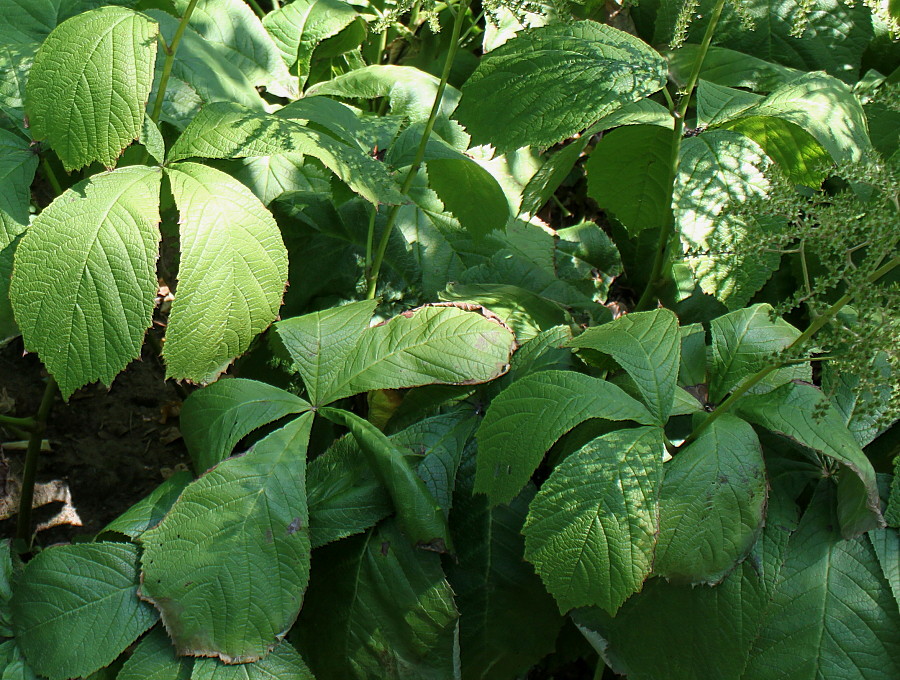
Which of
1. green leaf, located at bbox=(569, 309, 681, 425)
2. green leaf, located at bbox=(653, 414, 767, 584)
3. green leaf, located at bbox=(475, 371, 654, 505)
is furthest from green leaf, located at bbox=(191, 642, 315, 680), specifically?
green leaf, located at bbox=(569, 309, 681, 425)

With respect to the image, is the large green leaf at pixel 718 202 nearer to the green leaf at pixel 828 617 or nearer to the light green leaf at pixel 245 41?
the green leaf at pixel 828 617

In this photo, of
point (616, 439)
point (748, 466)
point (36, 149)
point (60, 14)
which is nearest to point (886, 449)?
point (748, 466)

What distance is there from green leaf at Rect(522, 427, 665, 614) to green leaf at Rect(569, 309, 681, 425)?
105 mm

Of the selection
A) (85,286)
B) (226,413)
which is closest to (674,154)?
(226,413)

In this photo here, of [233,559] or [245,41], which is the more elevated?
[245,41]

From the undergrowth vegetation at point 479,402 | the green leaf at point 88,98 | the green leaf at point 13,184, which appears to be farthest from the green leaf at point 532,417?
the green leaf at point 13,184

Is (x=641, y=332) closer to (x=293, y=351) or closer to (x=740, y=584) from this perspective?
(x=740, y=584)

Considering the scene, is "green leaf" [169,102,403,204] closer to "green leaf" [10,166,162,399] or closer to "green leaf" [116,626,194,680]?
"green leaf" [10,166,162,399]

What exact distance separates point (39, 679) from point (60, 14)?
1.33 meters

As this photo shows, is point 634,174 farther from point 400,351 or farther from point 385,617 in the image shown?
point 385,617

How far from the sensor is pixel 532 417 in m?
1.31

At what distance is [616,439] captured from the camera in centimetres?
130

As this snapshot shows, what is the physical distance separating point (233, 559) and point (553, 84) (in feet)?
3.39

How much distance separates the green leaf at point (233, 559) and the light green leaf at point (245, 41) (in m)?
1.16
